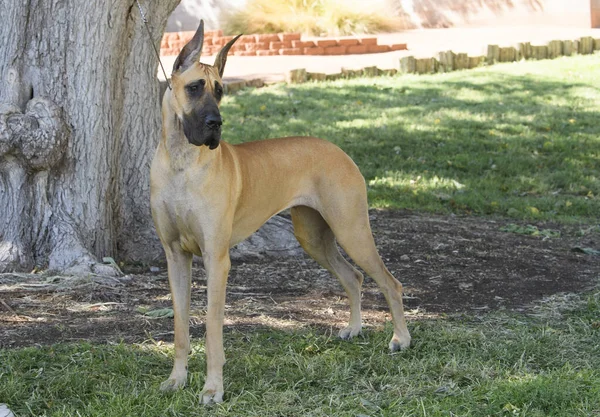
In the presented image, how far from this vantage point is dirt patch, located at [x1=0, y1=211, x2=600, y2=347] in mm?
6070

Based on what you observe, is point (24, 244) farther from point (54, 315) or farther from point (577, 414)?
point (577, 414)

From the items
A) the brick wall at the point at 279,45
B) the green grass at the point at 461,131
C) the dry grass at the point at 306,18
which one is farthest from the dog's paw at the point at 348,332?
the dry grass at the point at 306,18

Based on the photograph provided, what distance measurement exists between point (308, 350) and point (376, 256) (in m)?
0.74

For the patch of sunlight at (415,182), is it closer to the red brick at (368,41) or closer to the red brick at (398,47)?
the red brick at (368,41)

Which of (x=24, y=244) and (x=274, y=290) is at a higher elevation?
(x=24, y=244)

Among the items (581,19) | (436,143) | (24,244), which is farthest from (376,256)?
(581,19)

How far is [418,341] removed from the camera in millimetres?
5898

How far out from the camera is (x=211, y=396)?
4.86 metres

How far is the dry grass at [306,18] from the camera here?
1988cm

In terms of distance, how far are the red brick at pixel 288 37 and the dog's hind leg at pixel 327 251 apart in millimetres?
12819

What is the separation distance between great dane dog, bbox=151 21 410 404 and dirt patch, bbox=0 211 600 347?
2.50 feet

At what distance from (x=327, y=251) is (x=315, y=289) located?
102 cm

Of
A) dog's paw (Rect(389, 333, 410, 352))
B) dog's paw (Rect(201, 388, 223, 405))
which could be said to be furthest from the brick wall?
dog's paw (Rect(201, 388, 223, 405))

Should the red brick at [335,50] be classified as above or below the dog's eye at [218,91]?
above
